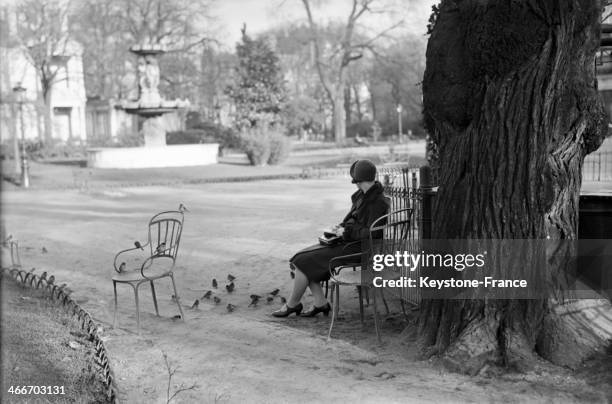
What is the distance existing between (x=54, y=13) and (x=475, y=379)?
140 ft

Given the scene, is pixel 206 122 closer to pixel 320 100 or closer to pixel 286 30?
pixel 286 30

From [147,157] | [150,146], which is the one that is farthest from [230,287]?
[150,146]

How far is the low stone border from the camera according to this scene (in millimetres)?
4463

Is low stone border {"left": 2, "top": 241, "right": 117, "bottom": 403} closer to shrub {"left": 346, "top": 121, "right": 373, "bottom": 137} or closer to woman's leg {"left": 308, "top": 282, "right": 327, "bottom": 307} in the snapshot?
woman's leg {"left": 308, "top": 282, "right": 327, "bottom": 307}

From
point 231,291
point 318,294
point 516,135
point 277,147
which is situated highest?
point 516,135

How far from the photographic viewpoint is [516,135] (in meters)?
4.63

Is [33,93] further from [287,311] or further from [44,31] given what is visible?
[287,311]

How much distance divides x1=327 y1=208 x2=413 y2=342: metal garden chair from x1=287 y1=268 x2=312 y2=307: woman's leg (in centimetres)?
30

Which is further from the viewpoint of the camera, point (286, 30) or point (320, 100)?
point (320, 100)

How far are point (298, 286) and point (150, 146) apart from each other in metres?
A: 23.9

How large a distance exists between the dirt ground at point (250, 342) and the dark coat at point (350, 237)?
1.57ft

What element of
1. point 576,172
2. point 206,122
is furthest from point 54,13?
point 576,172

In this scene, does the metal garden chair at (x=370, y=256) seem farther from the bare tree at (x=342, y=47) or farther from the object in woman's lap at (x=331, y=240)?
the bare tree at (x=342, y=47)

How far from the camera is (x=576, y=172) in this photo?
15.9ft
